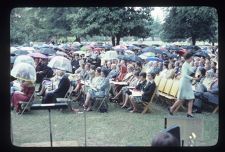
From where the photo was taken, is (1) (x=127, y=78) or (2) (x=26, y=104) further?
(1) (x=127, y=78)

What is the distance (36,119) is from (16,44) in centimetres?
60

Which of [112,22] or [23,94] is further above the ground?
[112,22]

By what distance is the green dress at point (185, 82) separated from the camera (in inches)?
154

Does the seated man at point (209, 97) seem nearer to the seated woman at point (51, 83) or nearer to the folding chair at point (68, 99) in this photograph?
the folding chair at point (68, 99)

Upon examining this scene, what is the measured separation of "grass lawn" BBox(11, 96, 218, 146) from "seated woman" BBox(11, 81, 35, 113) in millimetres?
68

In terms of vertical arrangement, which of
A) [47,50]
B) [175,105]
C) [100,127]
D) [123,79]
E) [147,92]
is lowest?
[100,127]

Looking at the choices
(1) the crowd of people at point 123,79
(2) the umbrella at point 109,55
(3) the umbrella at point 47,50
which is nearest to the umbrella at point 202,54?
(1) the crowd of people at point 123,79

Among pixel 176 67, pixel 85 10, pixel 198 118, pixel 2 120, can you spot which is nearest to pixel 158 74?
pixel 176 67

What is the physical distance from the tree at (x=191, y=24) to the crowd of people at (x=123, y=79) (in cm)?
16

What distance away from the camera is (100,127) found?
3.87 metres

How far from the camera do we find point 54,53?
3.89 meters

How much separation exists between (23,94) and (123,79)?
31.4 inches

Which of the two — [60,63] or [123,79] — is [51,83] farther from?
[123,79]

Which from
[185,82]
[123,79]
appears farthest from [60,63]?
[185,82]
